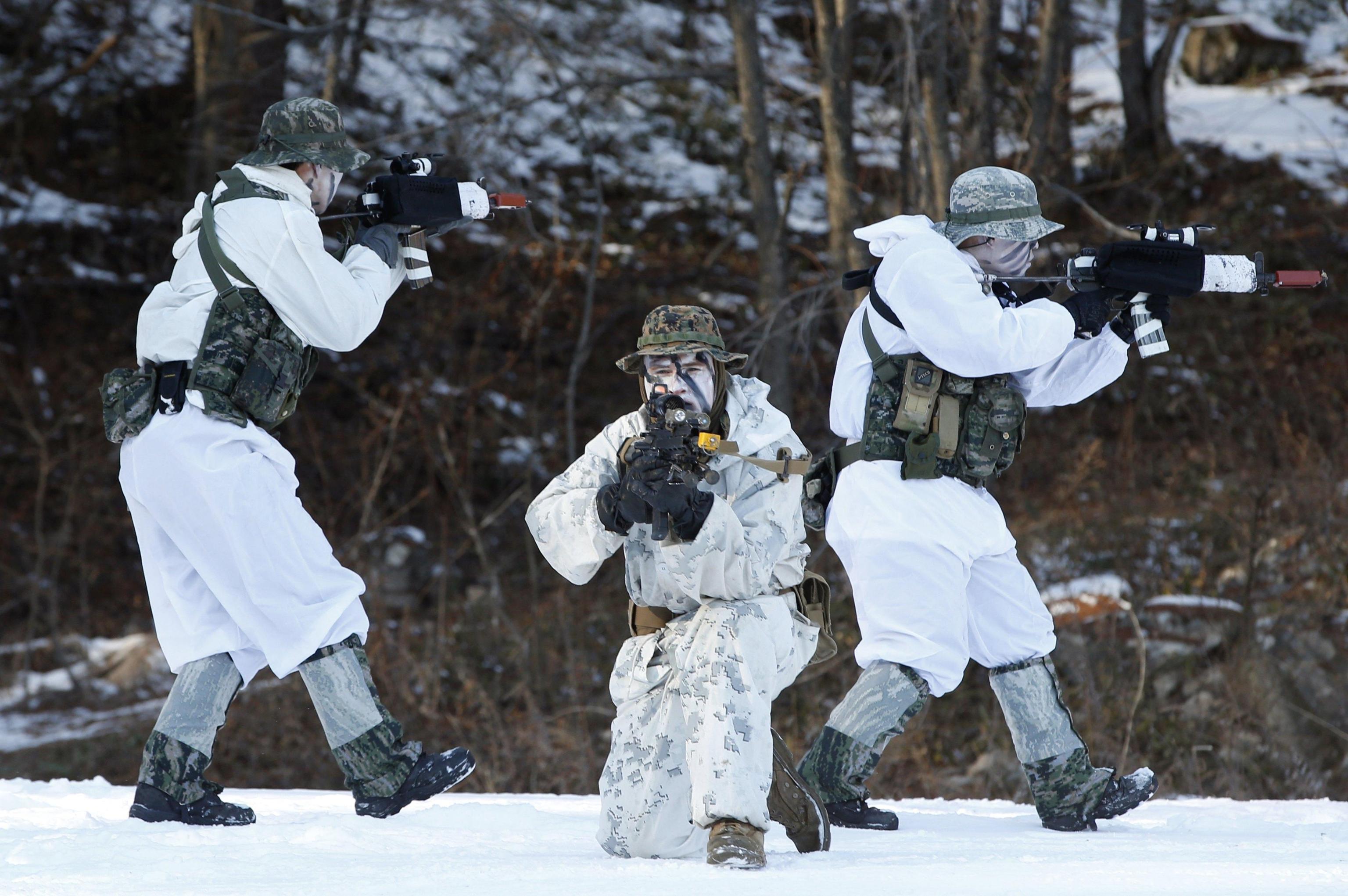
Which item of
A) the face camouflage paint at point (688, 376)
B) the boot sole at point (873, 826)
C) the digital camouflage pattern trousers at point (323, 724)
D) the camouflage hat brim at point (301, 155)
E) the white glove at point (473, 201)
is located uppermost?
the camouflage hat brim at point (301, 155)

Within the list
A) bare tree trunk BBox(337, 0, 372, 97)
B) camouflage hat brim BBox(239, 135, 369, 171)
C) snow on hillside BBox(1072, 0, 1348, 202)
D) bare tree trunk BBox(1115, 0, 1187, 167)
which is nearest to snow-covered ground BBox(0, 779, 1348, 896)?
camouflage hat brim BBox(239, 135, 369, 171)

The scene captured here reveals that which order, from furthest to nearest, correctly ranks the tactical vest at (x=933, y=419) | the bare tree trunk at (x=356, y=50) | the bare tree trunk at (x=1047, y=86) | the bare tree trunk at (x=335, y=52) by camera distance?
the bare tree trunk at (x=356, y=50)
the bare tree trunk at (x=335, y=52)
the bare tree trunk at (x=1047, y=86)
the tactical vest at (x=933, y=419)

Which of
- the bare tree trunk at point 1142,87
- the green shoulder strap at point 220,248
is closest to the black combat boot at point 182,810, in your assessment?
the green shoulder strap at point 220,248

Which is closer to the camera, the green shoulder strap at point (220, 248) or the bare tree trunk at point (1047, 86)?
the green shoulder strap at point (220, 248)

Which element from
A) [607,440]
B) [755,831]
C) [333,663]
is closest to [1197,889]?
[755,831]

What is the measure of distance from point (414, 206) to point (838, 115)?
5.03 metres

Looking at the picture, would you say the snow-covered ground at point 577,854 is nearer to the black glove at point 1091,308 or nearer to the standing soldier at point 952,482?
the standing soldier at point 952,482

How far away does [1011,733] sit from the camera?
4133 millimetres

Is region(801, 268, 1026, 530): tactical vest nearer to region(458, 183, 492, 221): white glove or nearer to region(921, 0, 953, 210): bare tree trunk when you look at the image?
region(458, 183, 492, 221): white glove

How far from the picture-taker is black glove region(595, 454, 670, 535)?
325 cm

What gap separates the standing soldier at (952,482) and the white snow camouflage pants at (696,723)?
17.2 inches

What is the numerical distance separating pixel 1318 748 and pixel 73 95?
40.1ft

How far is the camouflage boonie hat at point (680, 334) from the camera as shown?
139 inches

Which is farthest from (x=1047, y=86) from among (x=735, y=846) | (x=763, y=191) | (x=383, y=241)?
(x=735, y=846)
